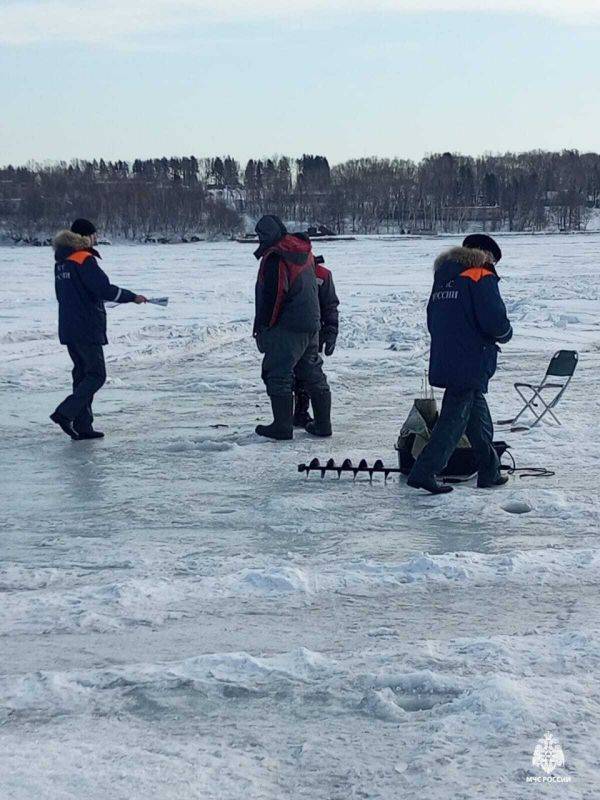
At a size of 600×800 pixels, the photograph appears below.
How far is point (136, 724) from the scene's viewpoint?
3.27 m

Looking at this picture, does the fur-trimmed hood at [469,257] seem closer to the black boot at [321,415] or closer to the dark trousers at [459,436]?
the dark trousers at [459,436]

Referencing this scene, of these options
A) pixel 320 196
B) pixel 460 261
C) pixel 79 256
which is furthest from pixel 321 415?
pixel 320 196

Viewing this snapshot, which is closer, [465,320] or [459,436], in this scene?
[465,320]

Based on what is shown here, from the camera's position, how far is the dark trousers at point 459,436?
5918 mm

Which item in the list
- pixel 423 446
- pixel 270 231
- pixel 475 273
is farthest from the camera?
pixel 270 231

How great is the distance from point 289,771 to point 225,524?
265 centimetres

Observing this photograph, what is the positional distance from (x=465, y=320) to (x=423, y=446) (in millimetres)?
974

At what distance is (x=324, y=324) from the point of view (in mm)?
8055

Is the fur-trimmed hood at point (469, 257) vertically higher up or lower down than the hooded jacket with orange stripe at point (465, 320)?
higher up

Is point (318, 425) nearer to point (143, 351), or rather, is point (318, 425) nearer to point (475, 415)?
→ point (475, 415)

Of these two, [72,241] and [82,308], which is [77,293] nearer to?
[82,308]

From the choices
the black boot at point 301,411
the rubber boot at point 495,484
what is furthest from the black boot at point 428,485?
the black boot at point 301,411

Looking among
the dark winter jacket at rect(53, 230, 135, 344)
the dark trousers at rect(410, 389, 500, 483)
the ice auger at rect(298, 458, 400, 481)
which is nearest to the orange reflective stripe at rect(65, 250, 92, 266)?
the dark winter jacket at rect(53, 230, 135, 344)

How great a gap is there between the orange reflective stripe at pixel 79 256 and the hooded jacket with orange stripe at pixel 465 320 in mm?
2789
